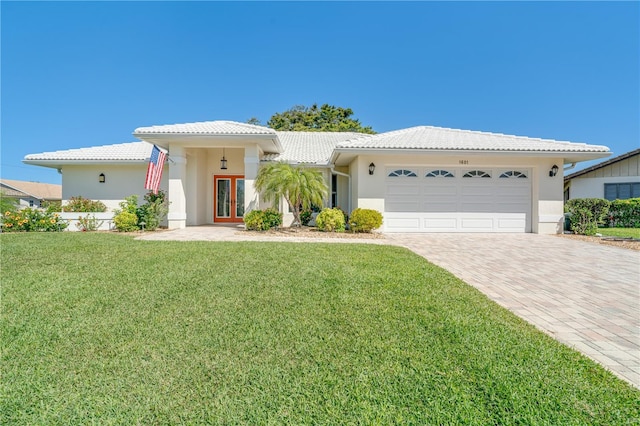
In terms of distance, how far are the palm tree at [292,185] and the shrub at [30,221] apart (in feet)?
30.0

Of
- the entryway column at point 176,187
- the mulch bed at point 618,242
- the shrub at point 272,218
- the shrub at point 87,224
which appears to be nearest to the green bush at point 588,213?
the mulch bed at point 618,242

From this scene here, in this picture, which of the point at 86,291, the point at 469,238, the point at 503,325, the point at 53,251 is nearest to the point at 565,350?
the point at 503,325

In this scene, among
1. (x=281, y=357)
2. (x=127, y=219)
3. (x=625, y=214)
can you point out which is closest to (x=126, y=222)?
(x=127, y=219)

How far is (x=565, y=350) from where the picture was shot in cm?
292

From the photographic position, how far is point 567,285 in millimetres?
5328

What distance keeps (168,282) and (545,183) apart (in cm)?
1506

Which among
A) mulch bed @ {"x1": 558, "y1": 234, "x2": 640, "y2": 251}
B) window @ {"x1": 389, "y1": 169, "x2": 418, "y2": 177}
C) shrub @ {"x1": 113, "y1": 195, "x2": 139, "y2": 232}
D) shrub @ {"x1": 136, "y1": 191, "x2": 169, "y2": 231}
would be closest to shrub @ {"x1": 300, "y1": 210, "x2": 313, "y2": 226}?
window @ {"x1": 389, "y1": 169, "x2": 418, "y2": 177}

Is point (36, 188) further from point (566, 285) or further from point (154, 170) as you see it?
point (566, 285)

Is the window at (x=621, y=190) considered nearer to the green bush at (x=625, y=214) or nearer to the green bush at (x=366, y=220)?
the green bush at (x=625, y=214)

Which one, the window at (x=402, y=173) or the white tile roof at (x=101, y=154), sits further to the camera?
the white tile roof at (x=101, y=154)

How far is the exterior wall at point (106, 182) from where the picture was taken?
50.0 feet

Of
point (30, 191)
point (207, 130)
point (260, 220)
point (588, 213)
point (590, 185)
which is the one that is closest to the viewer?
point (260, 220)

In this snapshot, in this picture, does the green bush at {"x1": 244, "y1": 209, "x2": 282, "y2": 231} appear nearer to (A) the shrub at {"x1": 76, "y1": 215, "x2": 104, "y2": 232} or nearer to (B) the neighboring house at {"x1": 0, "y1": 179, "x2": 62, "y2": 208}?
(A) the shrub at {"x1": 76, "y1": 215, "x2": 104, "y2": 232}

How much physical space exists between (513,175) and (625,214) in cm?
959
